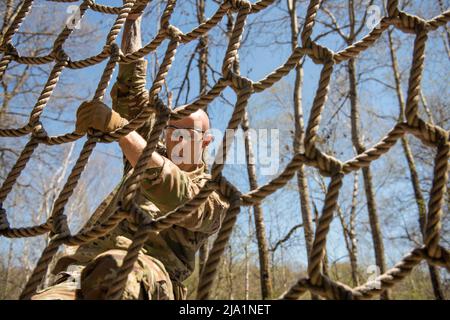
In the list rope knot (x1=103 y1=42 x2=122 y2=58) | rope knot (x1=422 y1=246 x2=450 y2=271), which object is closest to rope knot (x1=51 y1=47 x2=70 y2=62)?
rope knot (x1=103 y1=42 x2=122 y2=58)

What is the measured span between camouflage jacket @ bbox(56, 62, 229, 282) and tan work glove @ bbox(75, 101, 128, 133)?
0.15m

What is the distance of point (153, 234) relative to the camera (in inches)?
42.0

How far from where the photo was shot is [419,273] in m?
12.5

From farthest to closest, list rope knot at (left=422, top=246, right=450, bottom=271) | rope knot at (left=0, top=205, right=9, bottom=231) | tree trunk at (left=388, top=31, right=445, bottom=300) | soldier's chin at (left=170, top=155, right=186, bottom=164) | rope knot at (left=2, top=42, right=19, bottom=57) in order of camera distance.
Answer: tree trunk at (left=388, top=31, right=445, bottom=300) → rope knot at (left=2, top=42, right=19, bottom=57) → soldier's chin at (left=170, top=155, right=186, bottom=164) → rope knot at (left=0, top=205, right=9, bottom=231) → rope knot at (left=422, top=246, right=450, bottom=271)

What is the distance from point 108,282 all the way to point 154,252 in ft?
0.79

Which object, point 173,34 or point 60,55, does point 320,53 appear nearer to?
point 173,34

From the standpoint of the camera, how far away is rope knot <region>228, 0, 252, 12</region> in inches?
40.6

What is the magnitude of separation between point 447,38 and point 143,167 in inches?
273

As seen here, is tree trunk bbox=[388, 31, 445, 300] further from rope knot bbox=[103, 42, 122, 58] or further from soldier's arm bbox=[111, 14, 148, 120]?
rope knot bbox=[103, 42, 122, 58]

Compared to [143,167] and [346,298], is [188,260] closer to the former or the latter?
[143,167]

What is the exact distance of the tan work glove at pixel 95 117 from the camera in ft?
3.10

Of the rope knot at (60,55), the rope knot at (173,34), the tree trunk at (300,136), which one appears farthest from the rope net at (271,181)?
the tree trunk at (300,136)

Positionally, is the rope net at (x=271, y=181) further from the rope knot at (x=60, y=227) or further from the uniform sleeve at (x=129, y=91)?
the uniform sleeve at (x=129, y=91)

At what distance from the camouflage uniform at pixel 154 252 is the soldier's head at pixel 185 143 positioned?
0.14 ft
